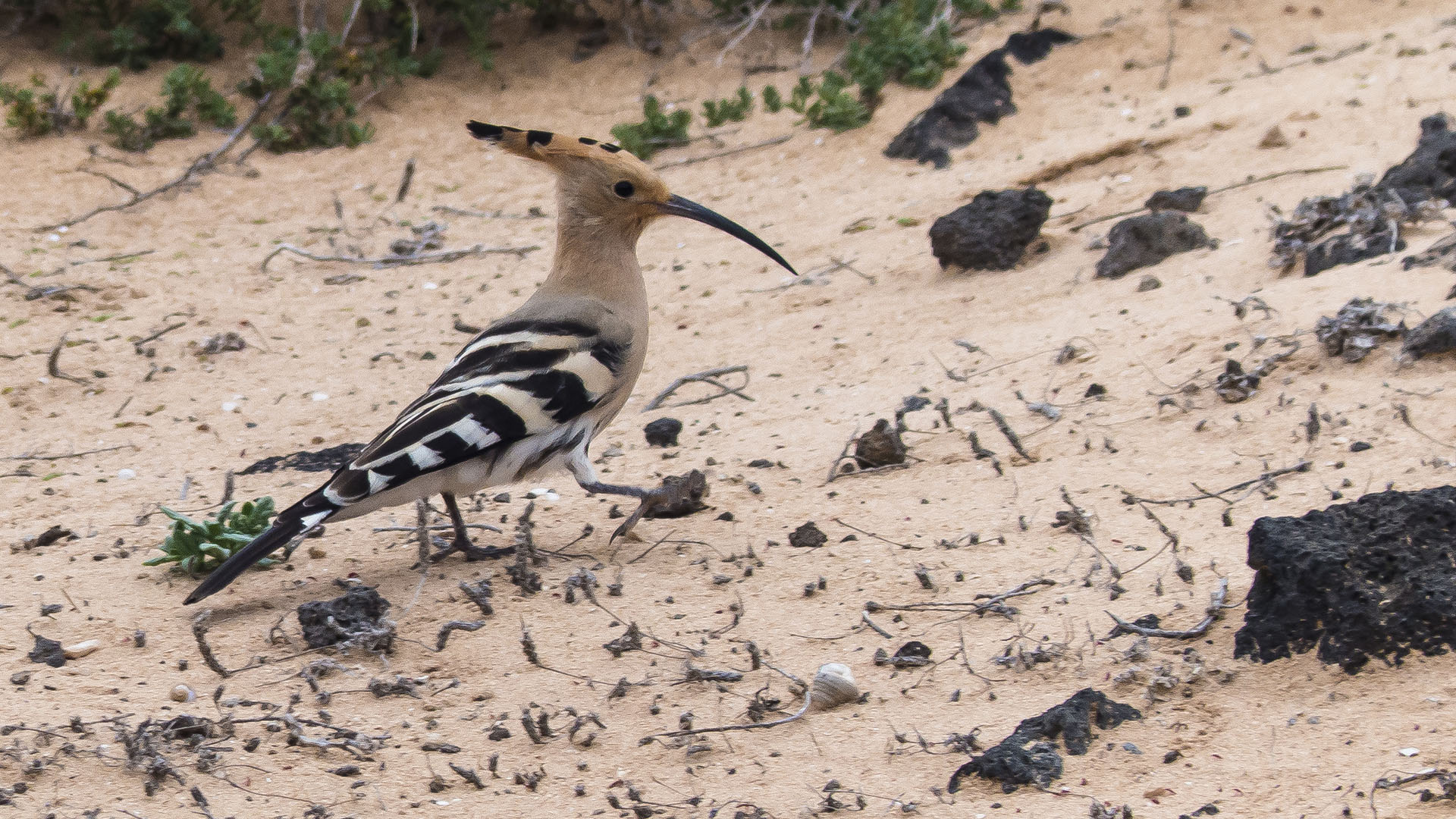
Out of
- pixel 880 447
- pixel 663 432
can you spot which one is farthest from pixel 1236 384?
pixel 663 432

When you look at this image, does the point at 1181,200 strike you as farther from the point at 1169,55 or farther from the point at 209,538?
the point at 209,538

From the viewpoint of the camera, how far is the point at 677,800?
256 centimetres

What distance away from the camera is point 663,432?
467cm

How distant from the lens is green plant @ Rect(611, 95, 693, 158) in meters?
7.85

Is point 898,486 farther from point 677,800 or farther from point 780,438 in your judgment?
point 677,800

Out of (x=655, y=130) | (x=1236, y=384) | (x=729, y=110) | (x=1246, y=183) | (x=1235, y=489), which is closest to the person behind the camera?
(x=1235, y=489)

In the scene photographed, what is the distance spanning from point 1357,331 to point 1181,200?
69.3 inches

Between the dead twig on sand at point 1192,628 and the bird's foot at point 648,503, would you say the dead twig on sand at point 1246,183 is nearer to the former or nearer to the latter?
the bird's foot at point 648,503

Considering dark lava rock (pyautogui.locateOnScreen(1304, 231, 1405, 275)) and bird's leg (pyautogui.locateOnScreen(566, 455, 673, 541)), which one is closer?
bird's leg (pyautogui.locateOnScreen(566, 455, 673, 541))

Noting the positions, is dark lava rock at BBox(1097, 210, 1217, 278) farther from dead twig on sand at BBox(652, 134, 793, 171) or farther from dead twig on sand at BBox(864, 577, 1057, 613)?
dead twig on sand at BBox(652, 134, 793, 171)

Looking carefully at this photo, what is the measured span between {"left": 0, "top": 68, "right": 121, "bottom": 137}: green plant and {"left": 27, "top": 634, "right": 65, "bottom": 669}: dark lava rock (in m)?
5.38

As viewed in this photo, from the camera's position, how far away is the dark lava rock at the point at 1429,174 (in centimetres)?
509

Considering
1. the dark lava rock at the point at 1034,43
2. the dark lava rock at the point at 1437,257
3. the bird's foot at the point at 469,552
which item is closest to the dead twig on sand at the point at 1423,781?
the bird's foot at the point at 469,552

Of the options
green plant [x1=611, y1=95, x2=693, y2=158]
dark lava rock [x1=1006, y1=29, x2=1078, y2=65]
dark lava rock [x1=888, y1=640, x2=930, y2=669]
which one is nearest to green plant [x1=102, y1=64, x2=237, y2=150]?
green plant [x1=611, y1=95, x2=693, y2=158]
